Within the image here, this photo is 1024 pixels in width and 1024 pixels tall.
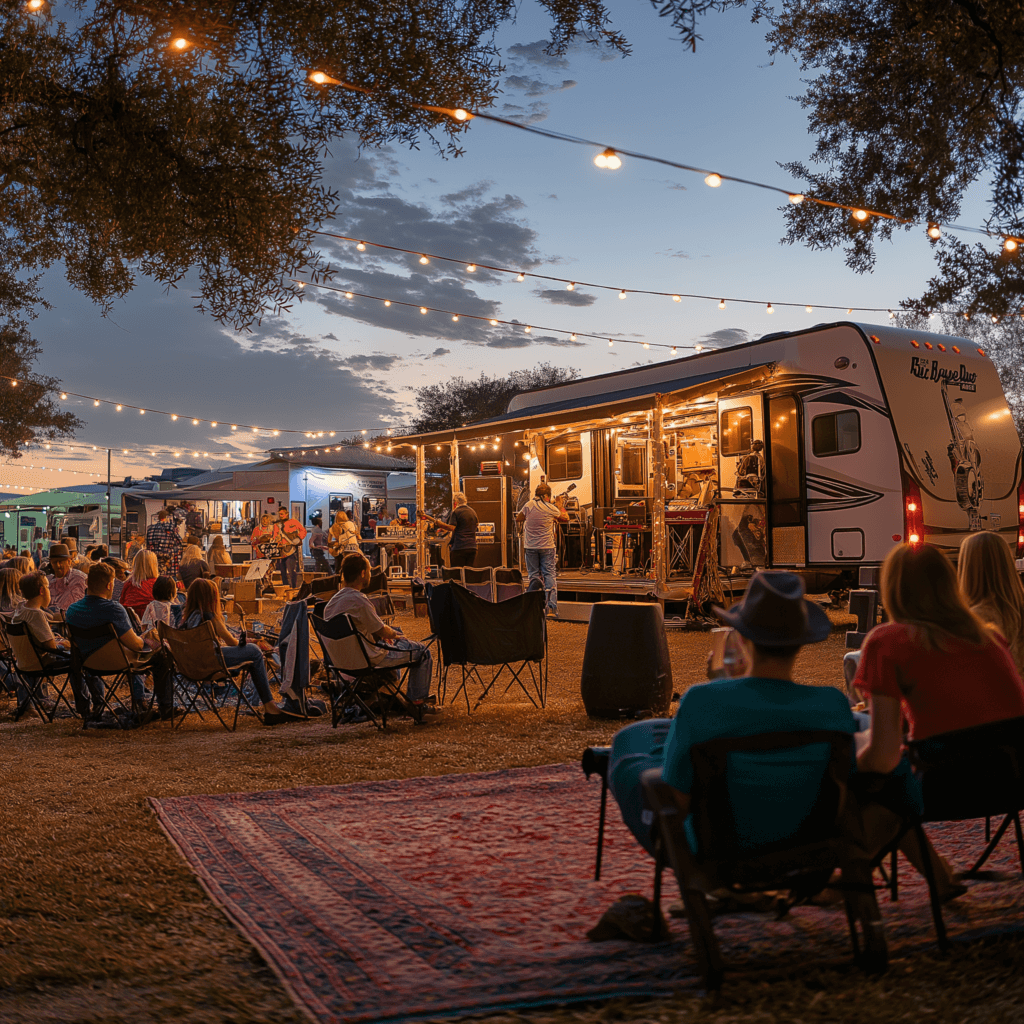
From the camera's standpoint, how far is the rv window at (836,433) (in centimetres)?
945

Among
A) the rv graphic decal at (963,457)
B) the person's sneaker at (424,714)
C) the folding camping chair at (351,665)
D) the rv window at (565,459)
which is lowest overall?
the person's sneaker at (424,714)

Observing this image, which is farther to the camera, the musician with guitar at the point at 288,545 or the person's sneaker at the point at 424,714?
the musician with guitar at the point at 288,545

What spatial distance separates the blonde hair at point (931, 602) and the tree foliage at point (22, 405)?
23.9 metres

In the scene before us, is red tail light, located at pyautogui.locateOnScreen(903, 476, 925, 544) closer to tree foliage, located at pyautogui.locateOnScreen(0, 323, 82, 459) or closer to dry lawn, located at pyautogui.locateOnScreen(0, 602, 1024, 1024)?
dry lawn, located at pyautogui.locateOnScreen(0, 602, 1024, 1024)

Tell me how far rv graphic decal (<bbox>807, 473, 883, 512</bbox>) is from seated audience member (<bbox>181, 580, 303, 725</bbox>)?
228 inches

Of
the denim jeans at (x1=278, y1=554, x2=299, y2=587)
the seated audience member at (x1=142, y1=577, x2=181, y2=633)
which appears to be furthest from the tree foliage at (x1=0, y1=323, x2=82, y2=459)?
the seated audience member at (x1=142, y1=577, x2=181, y2=633)

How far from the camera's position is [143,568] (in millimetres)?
8242

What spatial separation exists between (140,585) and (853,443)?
6.65 meters

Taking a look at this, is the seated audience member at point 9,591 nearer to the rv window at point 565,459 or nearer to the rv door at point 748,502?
the rv door at point 748,502

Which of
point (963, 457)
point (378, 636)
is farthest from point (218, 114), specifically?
point (963, 457)

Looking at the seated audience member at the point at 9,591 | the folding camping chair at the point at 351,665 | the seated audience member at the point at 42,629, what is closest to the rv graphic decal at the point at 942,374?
the folding camping chair at the point at 351,665

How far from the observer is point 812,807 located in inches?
89.5

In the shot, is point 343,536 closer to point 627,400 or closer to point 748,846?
point 627,400

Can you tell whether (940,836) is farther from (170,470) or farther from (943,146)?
(170,470)
